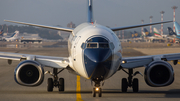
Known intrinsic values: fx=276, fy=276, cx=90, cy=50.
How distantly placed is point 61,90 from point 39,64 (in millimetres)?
2551

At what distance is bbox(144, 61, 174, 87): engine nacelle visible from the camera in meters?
13.1

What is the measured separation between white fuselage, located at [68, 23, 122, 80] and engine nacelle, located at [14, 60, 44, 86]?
2.10 m

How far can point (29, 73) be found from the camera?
1322 cm

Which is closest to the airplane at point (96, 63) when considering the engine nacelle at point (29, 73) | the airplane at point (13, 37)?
the engine nacelle at point (29, 73)

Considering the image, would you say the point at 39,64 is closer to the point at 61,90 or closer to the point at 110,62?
the point at 61,90

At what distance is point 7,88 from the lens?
1634 centimetres

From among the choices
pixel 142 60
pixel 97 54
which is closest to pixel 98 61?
pixel 97 54

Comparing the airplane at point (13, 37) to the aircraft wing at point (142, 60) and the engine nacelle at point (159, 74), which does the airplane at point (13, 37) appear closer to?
the aircraft wing at point (142, 60)

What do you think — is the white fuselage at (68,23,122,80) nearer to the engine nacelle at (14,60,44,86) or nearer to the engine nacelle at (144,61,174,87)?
the engine nacelle at (14,60,44,86)

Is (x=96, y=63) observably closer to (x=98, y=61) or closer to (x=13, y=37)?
(x=98, y=61)

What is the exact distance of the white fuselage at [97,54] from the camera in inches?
420

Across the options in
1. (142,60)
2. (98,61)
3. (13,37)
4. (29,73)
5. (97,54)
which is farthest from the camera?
(13,37)

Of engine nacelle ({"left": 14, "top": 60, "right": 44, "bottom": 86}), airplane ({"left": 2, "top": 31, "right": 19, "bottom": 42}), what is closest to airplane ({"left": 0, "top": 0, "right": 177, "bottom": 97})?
engine nacelle ({"left": 14, "top": 60, "right": 44, "bottom": 86})

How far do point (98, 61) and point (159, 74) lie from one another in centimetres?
424
